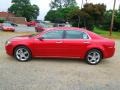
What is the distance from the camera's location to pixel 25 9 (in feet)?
322

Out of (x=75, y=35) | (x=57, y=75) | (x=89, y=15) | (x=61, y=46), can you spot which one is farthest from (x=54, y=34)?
(x=89, y=15)

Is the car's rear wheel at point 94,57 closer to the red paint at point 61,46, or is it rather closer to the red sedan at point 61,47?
the red sedan at point 61,47

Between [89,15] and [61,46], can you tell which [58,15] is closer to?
[89,15]

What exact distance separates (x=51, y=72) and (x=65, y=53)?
6.32ft

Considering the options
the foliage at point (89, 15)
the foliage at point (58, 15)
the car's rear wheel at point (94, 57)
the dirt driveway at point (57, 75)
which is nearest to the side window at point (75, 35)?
the car's rear wheel at point (94, 57)

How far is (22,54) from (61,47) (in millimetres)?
1563

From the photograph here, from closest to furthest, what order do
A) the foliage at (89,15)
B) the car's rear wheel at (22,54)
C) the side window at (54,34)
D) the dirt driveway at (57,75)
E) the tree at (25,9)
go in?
1. the dirt driveway at (57,75)
2. the car's rear wheel at (22,54)
3. the side window at (54,34)
4. the foliage at (89,15)
5. the tree at (25,9)

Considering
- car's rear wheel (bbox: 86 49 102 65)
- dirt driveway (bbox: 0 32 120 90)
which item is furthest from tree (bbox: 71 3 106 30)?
car's rear wheel (bbox: 86 49 102 65)

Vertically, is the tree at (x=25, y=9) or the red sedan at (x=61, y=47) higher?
the tree at (x=25, y=9)

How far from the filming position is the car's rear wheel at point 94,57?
10.0 metres

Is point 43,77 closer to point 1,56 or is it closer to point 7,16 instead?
point 1,56

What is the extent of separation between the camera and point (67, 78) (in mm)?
7617

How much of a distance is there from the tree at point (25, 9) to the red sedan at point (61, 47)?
88.9m

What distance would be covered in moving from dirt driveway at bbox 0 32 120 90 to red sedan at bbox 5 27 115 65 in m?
0.30
